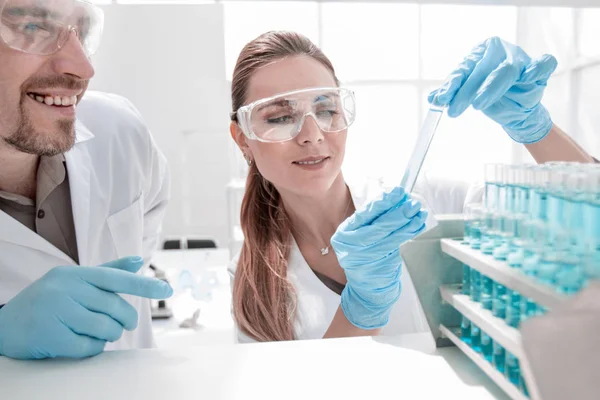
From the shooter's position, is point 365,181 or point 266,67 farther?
point 365,181

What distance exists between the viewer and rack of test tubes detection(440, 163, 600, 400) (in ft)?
1.39

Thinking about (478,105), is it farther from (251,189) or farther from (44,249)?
(44,249)

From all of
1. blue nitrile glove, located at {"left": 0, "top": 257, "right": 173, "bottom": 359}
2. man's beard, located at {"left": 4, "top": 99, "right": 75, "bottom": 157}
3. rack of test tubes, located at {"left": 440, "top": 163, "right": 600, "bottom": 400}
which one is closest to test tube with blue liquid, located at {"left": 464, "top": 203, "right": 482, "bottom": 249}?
rack of test tubes, located at {"left": 440, "top": 163, "right": 600, "bottom": 400}

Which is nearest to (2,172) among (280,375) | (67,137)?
(67,137)

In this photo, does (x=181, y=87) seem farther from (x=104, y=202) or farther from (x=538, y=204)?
(x=538, y=204)

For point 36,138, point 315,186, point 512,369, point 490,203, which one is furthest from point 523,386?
point 36,138

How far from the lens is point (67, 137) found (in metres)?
1.26

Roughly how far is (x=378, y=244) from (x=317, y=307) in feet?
1.85

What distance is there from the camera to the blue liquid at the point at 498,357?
20.6 inches

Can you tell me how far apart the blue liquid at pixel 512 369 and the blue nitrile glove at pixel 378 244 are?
522 millimetres

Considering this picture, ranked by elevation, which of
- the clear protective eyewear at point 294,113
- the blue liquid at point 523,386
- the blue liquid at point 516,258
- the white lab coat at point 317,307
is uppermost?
the clear protective eyewear at point 294,113

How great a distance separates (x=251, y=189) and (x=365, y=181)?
0.44 m

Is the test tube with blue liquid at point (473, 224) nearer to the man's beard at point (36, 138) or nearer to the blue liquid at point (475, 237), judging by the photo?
the blue liquid at point (475, 237)

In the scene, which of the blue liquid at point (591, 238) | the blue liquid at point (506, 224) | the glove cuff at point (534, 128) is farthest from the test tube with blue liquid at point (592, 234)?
the glove cuff at point (534, 128)
